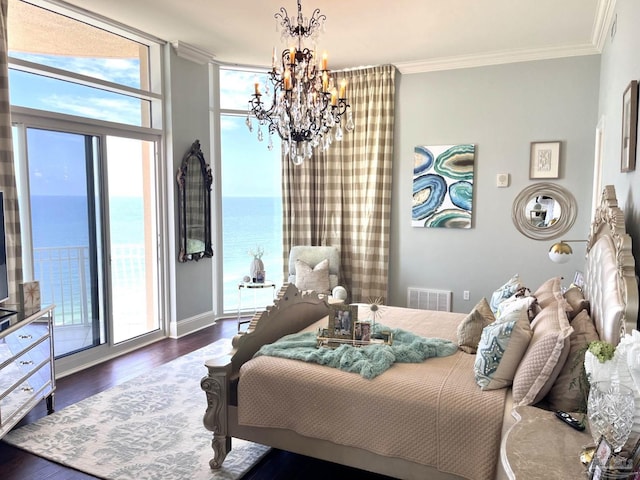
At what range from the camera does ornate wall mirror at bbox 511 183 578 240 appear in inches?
→ 184

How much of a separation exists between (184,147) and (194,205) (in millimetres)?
646

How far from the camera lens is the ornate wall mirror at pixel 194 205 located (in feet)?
16.1

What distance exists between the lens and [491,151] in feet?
16.2

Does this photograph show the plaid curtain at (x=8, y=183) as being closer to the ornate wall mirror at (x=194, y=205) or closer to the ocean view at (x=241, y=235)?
the ocean view at (x=241, y=235)

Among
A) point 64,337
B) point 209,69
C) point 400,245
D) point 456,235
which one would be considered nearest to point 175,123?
point 209,69

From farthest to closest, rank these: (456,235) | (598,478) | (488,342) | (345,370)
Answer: (456,235) → (345,370) → (488,342) → (598,478)

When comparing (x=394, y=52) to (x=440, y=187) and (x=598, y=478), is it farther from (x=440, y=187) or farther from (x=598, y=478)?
(x=598, y=478)

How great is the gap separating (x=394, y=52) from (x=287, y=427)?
13.0ft

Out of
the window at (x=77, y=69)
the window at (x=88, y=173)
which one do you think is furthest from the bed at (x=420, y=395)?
the window at (x=77, y=69)

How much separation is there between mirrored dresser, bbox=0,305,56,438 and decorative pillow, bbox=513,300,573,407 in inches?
108

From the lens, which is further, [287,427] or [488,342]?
[287,427]

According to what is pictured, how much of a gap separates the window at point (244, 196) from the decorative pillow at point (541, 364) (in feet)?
13.6

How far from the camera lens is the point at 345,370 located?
2.44 metres

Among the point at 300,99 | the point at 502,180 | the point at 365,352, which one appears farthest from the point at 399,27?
the point at 365,352
